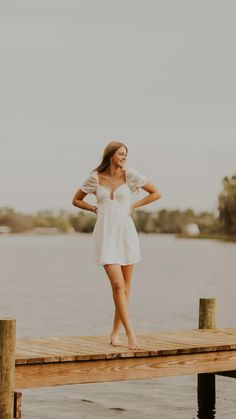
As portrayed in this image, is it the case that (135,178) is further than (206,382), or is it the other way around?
(206,382)

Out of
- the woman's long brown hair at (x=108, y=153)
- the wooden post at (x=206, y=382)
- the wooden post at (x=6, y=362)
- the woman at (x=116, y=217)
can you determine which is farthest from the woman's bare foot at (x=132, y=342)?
the wooden post at (x=206, y=382)

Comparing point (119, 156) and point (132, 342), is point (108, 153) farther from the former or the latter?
point (132, 342)

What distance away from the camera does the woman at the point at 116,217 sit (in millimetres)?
11742

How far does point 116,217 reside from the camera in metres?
11.8

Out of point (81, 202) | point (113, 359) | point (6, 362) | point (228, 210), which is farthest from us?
point (228, 210)

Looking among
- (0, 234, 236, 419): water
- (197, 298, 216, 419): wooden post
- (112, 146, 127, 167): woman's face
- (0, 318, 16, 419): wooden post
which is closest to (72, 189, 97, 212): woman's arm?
(112, 146, 127, 167): woman's face

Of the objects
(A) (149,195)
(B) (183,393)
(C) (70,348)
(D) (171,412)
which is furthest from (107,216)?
(B) (183,393)

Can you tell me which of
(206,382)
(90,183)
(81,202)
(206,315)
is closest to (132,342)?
(81,202)

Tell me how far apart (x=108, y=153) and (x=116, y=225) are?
865 millimetres

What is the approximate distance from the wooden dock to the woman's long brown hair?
2.22 metres

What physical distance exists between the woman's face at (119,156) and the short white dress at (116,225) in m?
0.14

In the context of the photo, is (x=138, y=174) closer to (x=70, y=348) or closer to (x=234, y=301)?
(x=70, y=348)

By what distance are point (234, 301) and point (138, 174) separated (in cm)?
4639

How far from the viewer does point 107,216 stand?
11.8 m
